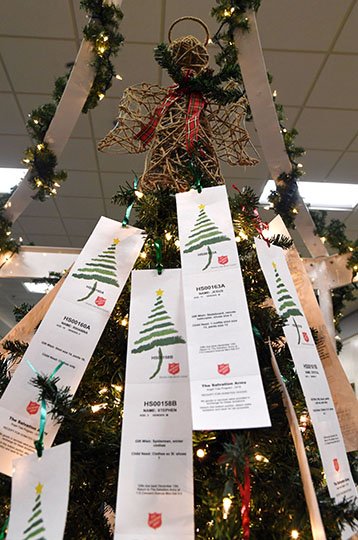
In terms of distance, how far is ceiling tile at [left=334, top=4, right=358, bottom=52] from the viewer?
1821 mm

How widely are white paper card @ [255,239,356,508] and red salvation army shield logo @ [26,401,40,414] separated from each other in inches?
14.7

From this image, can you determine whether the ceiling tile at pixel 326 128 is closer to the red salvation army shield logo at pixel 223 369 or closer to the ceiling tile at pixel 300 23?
the ceiling tile at pixel 300 23

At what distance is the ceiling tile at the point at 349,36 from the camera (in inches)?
71.7

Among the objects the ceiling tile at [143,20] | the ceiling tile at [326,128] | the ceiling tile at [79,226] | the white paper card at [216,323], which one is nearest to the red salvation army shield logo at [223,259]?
the white paper card at [216,323]

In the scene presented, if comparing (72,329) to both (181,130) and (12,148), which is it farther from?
(12,148)

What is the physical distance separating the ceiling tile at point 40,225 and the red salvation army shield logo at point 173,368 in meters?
3.49

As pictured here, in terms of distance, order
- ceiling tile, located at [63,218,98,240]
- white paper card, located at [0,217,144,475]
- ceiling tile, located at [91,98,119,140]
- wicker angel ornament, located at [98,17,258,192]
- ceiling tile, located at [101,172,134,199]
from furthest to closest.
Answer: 1. ceiling tile, located at [63,218,98,240]
2. ceiling tile, located at [101,172,134,199]
3. ceiling tile, located at [91,98,119,140]
4. wicker angel ornament, located at [98,17,258,192]
5. white paper card, located at [0,217,144,475]

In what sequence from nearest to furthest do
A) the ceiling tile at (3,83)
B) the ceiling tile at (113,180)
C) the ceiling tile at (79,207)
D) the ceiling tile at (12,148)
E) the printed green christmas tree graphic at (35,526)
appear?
the printed green christmas tree graphic at (35,526)
the ceiling tile at (3,83)
the ceiling tile at (12,148)
the ceiling tile at (113,180)
the ceiling tile at (79,207)

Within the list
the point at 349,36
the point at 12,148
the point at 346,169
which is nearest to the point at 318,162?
the point at 346,169

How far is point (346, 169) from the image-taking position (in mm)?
2898

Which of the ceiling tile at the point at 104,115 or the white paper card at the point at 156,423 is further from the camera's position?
the ceiling tile at the point at 104,115

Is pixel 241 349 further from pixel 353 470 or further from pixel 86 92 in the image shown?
pixel 86 92

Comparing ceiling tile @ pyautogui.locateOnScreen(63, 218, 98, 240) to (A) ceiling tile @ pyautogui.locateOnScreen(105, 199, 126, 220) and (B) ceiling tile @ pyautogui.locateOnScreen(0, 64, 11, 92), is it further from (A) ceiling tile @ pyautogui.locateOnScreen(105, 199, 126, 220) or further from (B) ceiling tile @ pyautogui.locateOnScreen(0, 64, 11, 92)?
(B) ceiling tile @ pyautogui.locateOnScreen(0, 64, 11, 92)

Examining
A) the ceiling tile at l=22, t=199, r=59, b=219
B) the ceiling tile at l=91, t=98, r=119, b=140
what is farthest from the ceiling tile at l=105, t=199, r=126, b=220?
the ceiling tile at l=91, t=98, r=119, b=140
